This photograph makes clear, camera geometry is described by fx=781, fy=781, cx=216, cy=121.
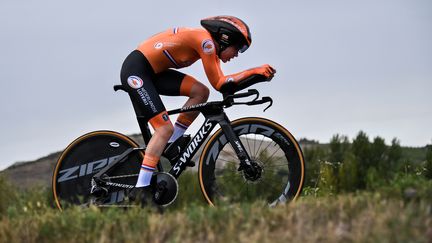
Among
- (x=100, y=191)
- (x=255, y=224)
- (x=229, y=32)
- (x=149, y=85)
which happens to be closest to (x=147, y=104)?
(x=149, y=85)

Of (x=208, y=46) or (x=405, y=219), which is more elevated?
(x=208, y=46)

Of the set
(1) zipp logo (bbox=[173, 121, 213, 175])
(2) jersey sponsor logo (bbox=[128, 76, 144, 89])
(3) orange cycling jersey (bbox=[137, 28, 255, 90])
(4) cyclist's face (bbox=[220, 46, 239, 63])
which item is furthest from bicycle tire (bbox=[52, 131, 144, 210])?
(4) cyclist's face (bbox=[220, 46, 239, 63])

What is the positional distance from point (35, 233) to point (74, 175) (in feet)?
11.4

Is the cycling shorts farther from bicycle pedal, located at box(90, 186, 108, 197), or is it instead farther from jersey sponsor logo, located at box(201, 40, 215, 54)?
bicycle pedal, located at box(90, 186, 108, 197)

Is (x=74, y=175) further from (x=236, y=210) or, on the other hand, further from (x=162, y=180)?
(x=236, y=210)

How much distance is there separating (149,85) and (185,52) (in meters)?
0.62

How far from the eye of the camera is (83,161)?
1091cm

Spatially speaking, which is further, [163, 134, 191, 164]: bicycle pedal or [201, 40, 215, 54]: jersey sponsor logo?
[163, 134, 191, 164]: bicycle pedal

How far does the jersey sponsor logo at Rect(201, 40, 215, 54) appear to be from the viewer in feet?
31.0

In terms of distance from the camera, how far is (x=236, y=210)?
717cm

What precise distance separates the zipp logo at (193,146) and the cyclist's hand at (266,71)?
110cm

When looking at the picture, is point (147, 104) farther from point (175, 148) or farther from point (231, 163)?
point (231, 163)

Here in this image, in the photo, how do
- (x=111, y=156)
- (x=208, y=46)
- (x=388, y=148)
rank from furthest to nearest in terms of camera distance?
(x=388, y=148), (x=111, y=156), (x=208, y=46)

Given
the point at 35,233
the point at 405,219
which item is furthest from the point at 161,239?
the point at 405,219
